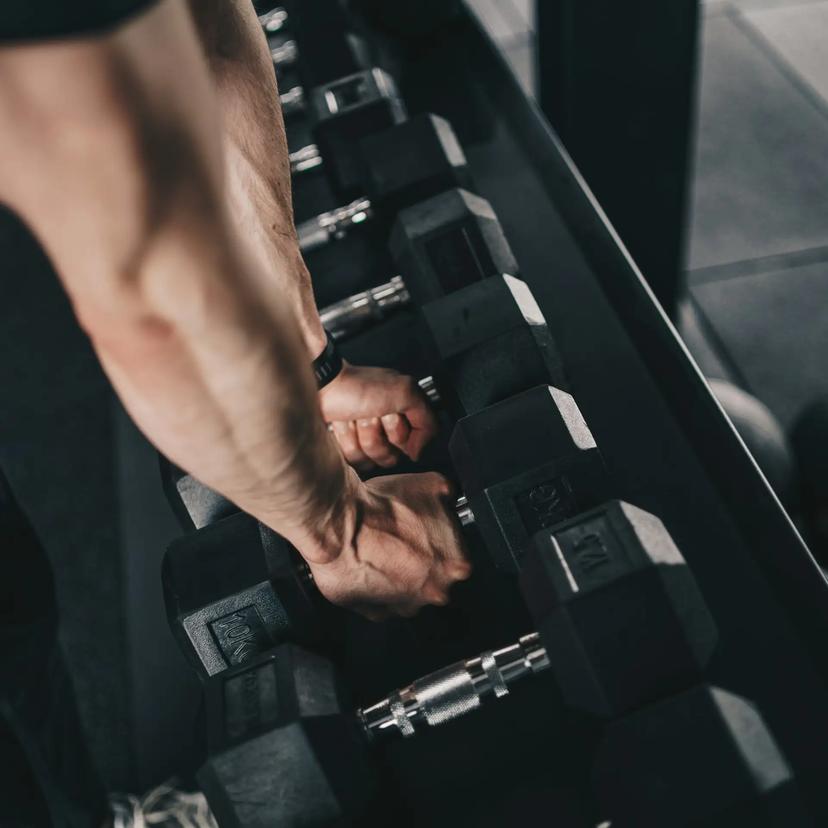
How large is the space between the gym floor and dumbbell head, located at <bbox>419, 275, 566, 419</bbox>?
870mm

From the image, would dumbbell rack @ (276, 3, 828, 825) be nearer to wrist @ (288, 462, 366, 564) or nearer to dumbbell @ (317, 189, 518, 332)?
dumbbell @ (317, 189, 518, 332)

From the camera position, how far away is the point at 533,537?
62 cm

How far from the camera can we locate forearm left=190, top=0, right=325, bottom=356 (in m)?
0.74

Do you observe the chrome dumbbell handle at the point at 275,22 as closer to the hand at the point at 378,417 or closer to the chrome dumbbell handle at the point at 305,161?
the chrome dumbbell handle at the point at 305,161

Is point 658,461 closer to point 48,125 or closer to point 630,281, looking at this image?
point 630,281

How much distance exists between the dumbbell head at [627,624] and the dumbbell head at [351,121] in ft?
2.21

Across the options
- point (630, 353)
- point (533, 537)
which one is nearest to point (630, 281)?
point (630, 353)

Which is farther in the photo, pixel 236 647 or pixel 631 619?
pixel 236 647

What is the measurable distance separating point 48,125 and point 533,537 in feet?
1.41

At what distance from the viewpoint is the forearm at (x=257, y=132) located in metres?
0.74

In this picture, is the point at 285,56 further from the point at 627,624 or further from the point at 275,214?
the point at 627,624

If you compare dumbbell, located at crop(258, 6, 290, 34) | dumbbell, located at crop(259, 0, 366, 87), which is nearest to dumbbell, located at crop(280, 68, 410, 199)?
dumbbell, located at crop(259, 0, 366, 87)

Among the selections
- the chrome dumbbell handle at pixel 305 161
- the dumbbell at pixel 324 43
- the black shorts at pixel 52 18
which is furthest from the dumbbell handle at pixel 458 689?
the dumbbell at pixel 324 43

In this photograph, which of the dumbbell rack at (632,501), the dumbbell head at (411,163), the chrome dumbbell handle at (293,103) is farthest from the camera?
the chrome dumbbell handle at (293,103)
